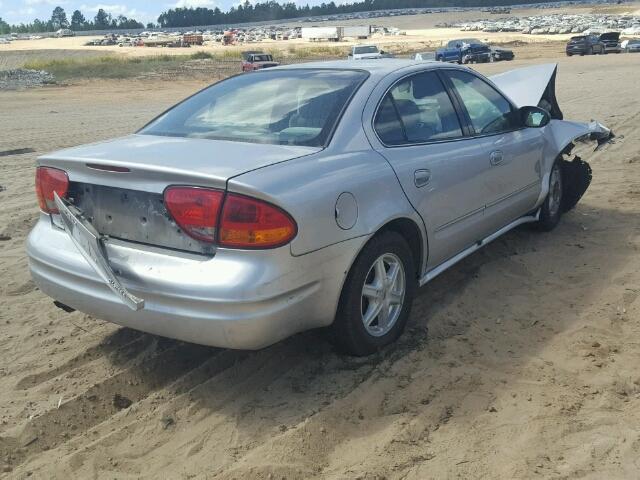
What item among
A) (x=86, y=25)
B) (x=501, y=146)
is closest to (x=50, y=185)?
(x=501, y=146)

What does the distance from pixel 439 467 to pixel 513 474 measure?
29 centimetres

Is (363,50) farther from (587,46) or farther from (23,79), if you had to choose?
(23,79)

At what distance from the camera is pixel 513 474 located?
9.00ft

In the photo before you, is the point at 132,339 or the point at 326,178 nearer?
the point at 326,178

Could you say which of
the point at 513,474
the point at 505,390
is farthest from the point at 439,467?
the point at 505,390

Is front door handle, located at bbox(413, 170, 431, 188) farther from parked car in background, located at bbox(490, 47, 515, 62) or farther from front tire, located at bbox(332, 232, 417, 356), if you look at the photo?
parked car in background, located at bbox(490, 47, 515, 62)

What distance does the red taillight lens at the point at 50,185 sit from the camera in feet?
11.5

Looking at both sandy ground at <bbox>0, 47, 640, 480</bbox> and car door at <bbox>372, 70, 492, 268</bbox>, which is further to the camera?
car door at <bbox>372, 70, 492, 268</bbox>

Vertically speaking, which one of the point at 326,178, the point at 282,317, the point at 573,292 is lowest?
the point at 573,292

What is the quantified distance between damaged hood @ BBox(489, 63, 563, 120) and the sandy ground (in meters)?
1.99

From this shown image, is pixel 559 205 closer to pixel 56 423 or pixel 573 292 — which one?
pixel 573 292

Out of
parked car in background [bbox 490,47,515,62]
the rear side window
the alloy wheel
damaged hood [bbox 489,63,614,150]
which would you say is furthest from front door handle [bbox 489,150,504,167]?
parked car in background [bbox 490,47,515,62]

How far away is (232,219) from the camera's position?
301 centimetres

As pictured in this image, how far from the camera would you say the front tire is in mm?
3439
